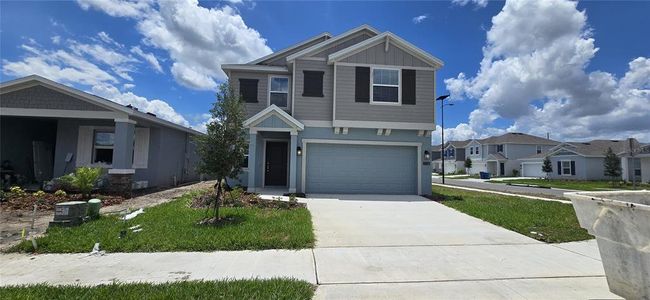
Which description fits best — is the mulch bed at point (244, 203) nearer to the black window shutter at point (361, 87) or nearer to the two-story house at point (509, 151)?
the black window shutter at point (361, 87)

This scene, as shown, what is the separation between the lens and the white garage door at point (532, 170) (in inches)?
1502

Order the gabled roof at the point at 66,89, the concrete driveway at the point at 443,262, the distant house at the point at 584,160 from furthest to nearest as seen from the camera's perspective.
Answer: the distant house at the point at 584,160
the gabled roof at the point at 66,89
the concrete driveway at the point at 443,262

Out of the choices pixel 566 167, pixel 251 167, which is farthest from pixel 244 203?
pixel 566 167

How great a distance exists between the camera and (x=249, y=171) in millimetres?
12156

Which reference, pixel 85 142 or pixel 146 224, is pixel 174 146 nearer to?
pixel 85 142

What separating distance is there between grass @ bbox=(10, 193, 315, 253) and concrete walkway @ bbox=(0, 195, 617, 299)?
0.84 feet

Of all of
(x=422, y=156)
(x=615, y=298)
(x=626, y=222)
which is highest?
(x=422, y=156)

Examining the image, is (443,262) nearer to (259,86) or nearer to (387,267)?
(387,267)

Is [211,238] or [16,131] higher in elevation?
[16,131]

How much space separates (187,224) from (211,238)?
4.39 feet

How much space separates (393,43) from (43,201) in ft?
43.0

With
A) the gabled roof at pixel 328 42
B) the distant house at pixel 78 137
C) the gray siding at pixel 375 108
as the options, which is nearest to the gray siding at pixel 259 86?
the gabled roof at pixel 328 42

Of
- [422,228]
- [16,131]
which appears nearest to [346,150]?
[422,228]

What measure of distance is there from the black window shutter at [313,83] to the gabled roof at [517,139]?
128 feet
